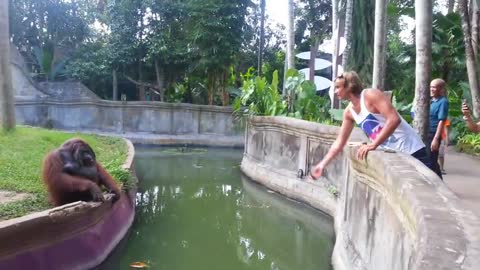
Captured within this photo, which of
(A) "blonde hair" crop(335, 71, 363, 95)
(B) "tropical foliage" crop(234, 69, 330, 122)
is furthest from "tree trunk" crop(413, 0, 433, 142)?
(B) "tropical foliage" crop(234, 69, 330, 122)

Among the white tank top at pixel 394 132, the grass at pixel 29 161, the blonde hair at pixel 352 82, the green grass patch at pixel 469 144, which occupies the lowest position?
the grass at pixel 29 161

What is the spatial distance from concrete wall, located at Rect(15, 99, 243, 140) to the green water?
6193 millimetres

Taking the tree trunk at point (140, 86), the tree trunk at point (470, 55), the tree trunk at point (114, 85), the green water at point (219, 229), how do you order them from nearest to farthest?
1. the green water at point (219, 229)
2. the tree trunk at point (470, 55)
3. the tree trunk at point (140, 86)
4. the tree trunk at point (114, 85)

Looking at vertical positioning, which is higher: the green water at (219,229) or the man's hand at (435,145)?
the man's hand at (435,145)

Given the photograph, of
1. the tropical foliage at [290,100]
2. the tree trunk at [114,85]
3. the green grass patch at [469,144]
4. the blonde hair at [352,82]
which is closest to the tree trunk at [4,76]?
the tropical foliage at [290,100]

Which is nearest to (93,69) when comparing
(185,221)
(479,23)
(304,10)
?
(304,10)

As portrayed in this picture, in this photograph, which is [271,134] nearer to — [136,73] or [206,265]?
[206,265]

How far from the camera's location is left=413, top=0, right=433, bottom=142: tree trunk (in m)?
5.91

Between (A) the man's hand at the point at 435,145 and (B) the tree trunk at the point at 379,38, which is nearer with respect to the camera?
(A) the man's hand at the point at 435,145

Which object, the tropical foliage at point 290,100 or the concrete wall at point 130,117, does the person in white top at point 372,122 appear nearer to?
the tropical foliage at point 290,100

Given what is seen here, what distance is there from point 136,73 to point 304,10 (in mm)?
7981

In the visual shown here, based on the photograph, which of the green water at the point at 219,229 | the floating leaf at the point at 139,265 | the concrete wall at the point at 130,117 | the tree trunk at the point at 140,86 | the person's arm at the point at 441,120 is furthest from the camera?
the tree trunk at the point at 140,86

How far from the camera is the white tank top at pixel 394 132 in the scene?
3818 millimetres

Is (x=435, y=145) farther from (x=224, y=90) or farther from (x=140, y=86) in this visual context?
(x=140, y=86)
